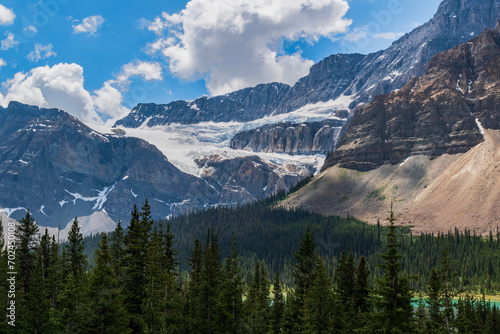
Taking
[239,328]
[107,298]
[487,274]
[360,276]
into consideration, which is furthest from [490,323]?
[487,274]

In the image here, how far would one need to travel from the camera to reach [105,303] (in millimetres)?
42406

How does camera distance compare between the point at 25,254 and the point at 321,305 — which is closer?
the point at 321,305

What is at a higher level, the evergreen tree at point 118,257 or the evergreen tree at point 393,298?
the evergreen tree at point 118,257

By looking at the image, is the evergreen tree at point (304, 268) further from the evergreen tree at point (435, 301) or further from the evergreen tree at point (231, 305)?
the evergreen tree at point (435, 301)

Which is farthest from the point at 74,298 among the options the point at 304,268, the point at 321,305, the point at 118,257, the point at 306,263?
the point at 321,305

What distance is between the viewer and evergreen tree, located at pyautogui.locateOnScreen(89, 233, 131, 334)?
42.4m

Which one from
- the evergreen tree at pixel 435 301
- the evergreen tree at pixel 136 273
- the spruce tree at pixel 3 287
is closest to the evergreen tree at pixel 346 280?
the evergreen tree at pixel 435 301

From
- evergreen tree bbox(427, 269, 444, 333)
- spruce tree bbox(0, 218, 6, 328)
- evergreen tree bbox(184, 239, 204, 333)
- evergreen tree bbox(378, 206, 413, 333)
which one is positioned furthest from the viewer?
evergreen tree bbox(184, 239, 204, 333)

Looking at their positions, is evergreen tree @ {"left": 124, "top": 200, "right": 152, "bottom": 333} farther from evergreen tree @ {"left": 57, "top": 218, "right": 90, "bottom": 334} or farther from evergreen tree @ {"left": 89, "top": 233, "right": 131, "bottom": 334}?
evergreen tree @ {"left": 89, "top": 233, "right": 131, "bottom": 334}

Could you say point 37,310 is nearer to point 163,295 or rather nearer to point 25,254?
point 25,254

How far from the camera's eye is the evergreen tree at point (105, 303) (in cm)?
4245

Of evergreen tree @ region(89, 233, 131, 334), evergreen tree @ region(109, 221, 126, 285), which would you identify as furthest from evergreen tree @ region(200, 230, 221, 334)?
evergreen tree @ region(89, 233, 131, 334)

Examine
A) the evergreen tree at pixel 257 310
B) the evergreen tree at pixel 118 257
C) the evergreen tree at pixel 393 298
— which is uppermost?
the evergreen tree at pixel 118 257

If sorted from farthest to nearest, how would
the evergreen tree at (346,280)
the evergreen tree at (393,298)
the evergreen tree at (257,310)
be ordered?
the evergreen tree at (346,280)
the evergreen tree at (257,310)
the evergreen tree at (393,298)
